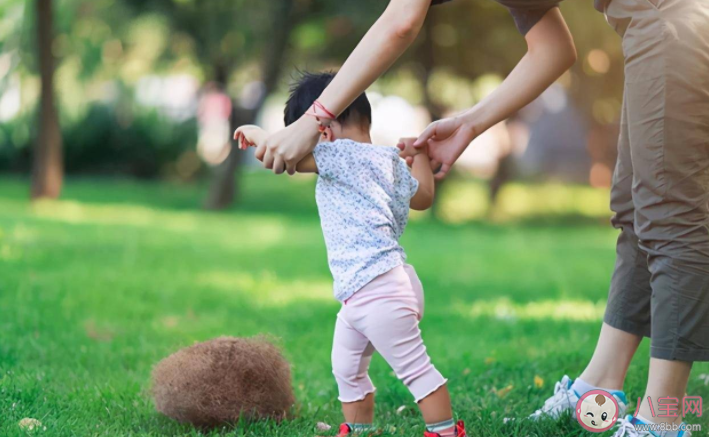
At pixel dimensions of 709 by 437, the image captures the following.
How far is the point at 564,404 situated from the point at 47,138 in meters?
11.1

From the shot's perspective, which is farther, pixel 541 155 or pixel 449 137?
pixel 541 155

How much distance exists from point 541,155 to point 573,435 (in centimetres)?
2271

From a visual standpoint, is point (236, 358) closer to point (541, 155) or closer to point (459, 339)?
point (459, 339)

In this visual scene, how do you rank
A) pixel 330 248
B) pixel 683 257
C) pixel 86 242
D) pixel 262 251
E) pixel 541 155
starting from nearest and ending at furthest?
1. pixel 683 257
2. pixel 330 248
3. pixel 86 242
4. pixel 262 251
5. pixel 541 155

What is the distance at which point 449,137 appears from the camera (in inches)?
110

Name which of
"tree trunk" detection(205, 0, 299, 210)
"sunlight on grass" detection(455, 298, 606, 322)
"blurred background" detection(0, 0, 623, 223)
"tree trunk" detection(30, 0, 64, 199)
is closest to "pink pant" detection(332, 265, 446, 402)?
"sunlight on grass" detection(455, 298, 606, 322)

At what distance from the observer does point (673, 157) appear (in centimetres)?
231

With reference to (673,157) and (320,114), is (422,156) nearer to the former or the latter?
(320,114)

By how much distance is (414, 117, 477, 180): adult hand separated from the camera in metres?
2.77

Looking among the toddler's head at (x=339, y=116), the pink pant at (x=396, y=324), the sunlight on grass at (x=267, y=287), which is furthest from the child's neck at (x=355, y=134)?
the sunlight on grass at (x=267, y=287)

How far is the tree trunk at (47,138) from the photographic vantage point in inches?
478

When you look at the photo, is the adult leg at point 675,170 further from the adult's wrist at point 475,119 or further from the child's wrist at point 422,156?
the child's wrist at point 422,156

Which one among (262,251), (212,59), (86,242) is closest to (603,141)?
(212,59)

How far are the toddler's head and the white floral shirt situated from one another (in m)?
0.10
